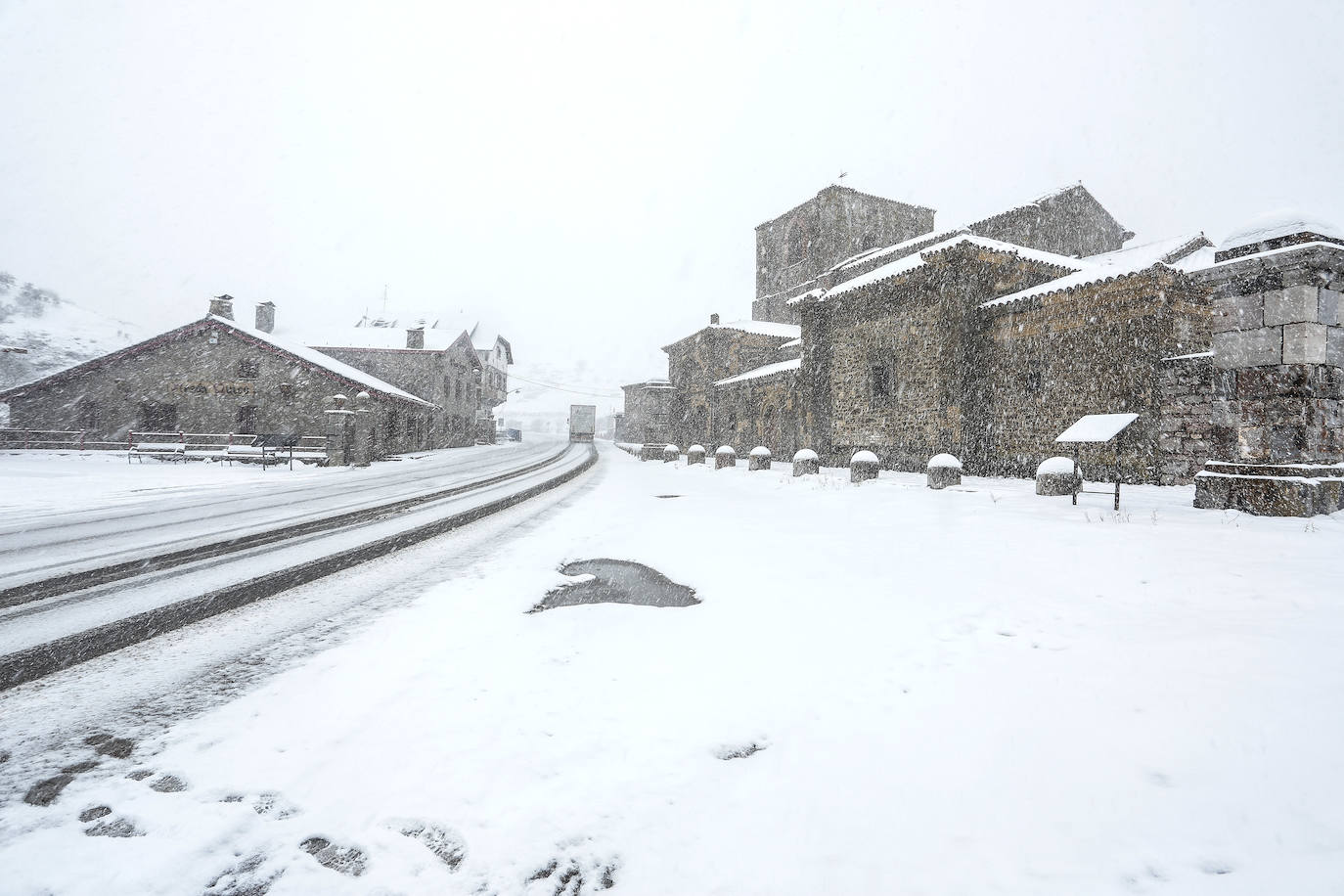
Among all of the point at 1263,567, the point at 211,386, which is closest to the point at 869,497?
the point at 1263,567

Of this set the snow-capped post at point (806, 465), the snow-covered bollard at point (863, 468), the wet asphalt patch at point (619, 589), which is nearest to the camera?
the wet asphalt patch at point (619, 589)

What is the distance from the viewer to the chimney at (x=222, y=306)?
27.5m

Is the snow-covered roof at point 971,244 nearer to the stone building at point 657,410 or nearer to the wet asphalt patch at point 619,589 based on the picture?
the wet asphalt patch at point 619,589

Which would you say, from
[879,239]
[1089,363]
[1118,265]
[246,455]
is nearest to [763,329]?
[879,239]

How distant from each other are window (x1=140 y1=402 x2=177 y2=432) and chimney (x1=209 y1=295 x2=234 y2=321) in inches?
205

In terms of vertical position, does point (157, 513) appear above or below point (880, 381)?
below

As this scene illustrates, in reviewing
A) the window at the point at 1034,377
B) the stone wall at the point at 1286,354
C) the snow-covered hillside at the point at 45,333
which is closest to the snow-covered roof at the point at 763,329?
the window at the point at 1034,377

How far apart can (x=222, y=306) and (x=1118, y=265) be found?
3588 cm

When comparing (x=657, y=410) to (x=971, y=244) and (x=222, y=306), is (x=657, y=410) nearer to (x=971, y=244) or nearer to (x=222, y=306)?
(x=222, y=306)

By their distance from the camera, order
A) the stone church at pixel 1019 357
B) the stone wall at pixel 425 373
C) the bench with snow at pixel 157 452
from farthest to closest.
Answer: the stone wall at pixel 425 373 → the bench with snow at pixel 157 452 → the stone church at pixel 1019 357

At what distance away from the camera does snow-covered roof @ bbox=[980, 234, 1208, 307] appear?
487 inches

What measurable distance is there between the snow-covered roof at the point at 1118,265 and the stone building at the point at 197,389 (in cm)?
2378

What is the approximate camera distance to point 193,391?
978 inches

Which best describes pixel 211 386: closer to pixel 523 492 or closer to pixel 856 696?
pixel 523 492
